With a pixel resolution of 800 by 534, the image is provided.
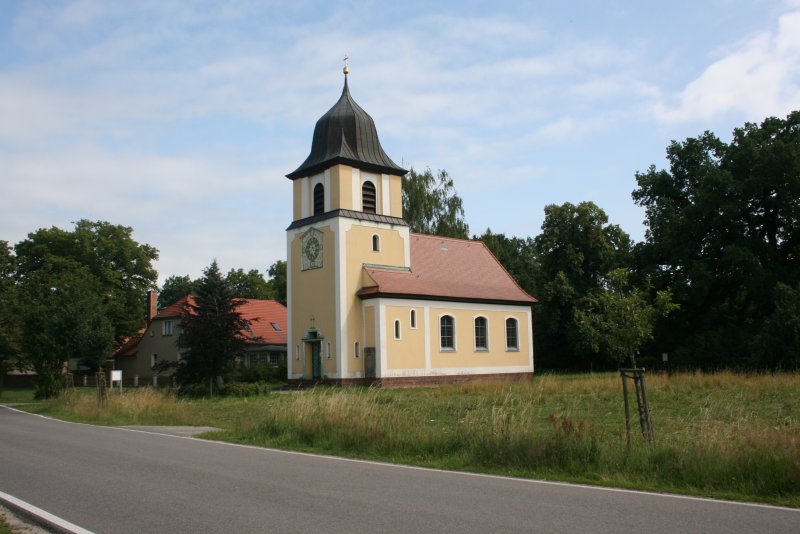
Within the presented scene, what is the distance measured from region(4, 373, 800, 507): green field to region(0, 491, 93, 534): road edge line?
5.42 meters

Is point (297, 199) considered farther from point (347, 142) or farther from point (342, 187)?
point (347, 142)

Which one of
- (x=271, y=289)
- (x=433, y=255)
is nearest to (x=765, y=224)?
(x=433, y=255)

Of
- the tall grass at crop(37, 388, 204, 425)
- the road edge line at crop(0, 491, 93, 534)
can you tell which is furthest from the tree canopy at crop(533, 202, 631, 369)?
the road edge line at crop(0, 491, 93, 534)

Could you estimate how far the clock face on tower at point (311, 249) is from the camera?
37.1 meters

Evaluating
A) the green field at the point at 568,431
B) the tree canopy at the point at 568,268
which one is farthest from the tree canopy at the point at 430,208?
the green field at the point at 568,431

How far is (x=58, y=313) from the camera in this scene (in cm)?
3353

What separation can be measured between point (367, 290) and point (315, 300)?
3.01 m

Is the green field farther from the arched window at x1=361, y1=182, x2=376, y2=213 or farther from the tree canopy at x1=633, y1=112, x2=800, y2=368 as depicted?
the tree canopy at x1=633, y1=112, x2=800, y2=368

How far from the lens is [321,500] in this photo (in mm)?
8258

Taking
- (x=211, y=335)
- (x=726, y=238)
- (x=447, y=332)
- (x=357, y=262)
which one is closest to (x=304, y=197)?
(x=357, y=262)

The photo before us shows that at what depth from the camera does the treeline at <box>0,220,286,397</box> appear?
109ft

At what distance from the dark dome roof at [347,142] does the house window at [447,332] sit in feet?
26.0

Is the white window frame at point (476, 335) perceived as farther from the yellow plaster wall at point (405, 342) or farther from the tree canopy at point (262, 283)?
the tree canopy at point (262, 283)

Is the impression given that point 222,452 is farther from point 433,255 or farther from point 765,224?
point 765,224
